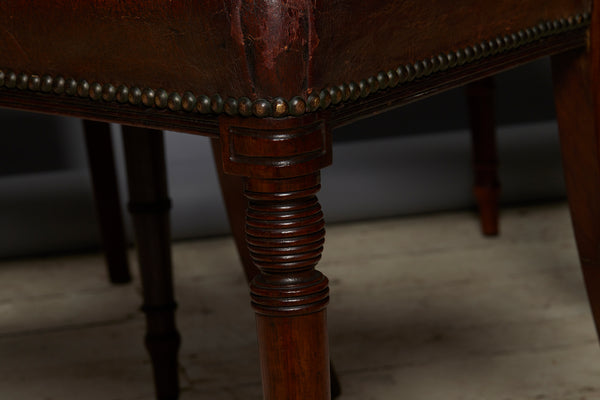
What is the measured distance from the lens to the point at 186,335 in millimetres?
1126

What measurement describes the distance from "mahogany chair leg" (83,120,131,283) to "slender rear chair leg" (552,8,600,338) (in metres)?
0.63

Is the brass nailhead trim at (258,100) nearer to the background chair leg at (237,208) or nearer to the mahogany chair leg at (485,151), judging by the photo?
the background chair leg at (237,208)

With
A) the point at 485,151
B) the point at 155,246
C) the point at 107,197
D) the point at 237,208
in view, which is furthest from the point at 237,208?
the point at 485,151

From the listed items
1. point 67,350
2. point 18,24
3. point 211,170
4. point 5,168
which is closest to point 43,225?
point 5,168

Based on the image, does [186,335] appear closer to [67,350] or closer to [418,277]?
[67,350]

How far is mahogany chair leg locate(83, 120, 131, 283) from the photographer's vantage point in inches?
48.1

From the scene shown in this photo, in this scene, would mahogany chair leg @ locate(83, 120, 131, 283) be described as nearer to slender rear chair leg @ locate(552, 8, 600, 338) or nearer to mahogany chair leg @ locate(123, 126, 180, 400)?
mahogany chair leg @ locate(123, 126, 180, 400)

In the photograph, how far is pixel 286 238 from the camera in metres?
0.52

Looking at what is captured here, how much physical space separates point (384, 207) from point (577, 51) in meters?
0.79

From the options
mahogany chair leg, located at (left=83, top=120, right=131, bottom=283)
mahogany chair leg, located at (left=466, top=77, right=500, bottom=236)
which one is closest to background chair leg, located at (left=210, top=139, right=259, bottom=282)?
mahogany chair leg, located at (left=83, top=120, right=131, bottom=283)

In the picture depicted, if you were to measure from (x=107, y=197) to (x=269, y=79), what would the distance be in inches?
32.1

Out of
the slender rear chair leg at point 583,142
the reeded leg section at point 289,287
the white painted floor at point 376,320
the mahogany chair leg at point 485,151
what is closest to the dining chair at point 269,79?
the reeded leg section at point 289,287

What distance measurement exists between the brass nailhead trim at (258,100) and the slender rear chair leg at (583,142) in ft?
0.53

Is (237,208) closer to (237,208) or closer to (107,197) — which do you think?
(237,208)
